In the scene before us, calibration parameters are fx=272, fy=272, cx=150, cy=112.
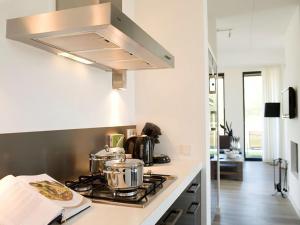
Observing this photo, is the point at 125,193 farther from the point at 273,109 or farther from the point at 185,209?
the point at 273,109

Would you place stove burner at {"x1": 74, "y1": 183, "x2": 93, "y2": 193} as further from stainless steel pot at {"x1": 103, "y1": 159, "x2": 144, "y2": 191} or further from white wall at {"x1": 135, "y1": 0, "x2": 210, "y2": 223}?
white wall at {"x1": 135, "y1": 0, "x2": 210, "y2": 223}

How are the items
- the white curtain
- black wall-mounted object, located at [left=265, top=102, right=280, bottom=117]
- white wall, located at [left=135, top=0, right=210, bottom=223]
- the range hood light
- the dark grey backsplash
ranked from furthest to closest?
the white curtain → black wall-mounted object, located at [left=265, top=102, right=280, bottom=117] → white wall, located at [left=135, top=0, right=210, bottom=223] → the range hood light → the dark grey backsplash

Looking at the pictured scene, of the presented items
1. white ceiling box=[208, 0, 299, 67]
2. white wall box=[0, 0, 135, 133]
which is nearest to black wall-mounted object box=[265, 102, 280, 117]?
white ceiling box=[208, 0, 299, 67]

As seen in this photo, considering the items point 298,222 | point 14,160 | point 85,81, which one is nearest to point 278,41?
point 298,222

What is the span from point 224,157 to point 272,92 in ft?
9.60

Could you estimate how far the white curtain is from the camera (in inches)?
296

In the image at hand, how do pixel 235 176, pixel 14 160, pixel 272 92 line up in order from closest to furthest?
pixel 14 160, pixel 235 176, pixel 272 92

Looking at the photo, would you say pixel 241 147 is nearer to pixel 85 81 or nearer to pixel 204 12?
pixel 204 12

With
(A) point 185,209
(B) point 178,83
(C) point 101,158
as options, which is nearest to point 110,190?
(C) point 101,158

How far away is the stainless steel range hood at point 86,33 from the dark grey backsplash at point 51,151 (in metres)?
0.45

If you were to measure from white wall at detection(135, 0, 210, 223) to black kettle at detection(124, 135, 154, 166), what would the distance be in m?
0.32

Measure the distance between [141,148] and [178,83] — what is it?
2.30ft

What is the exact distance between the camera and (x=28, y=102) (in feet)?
4.41

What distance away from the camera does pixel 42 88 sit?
1.43 metres
